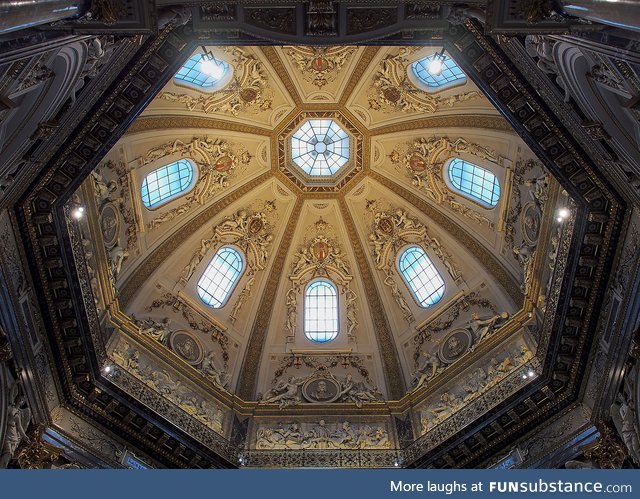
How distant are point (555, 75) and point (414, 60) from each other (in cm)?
1045

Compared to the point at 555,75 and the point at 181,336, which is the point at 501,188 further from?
the point at 181,336

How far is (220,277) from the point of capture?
24953mm

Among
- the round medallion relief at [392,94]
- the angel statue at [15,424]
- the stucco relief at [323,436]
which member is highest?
the round medallion relief at [392,94]

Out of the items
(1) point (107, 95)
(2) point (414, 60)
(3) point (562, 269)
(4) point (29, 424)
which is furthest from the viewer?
(2) point (414, 60)

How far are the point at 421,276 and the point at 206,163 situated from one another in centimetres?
941

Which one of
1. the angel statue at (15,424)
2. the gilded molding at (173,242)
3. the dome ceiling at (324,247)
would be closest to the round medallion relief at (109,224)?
the dome ceiling at (324,247)

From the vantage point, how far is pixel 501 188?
71.8 feet

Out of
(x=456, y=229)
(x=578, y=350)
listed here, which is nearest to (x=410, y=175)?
(x=456, y=229)

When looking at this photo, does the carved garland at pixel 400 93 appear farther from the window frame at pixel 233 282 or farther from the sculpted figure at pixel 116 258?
the sculpted figure at pixel 116 258

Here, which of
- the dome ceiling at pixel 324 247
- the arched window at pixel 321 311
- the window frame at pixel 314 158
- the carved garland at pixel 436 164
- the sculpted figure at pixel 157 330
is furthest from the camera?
the window frame at pixel 314 158

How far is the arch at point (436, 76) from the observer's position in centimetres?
2245

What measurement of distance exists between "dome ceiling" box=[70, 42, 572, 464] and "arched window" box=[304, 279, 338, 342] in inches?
7.1

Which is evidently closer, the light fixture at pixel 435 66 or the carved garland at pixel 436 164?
the light fixture at pixel 435 66

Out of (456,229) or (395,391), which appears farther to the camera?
(456,229)
